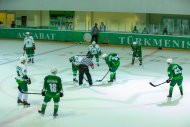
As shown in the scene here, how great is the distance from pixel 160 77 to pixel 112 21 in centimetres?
1311

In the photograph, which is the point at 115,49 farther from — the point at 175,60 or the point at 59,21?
the point at 59,21

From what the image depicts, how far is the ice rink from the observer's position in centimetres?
889

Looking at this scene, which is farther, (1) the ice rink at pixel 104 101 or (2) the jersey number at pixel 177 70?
(2) the jersey number at pixel 177 70

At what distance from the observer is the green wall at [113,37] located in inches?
930

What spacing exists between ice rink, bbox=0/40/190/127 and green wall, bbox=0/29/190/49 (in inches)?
222

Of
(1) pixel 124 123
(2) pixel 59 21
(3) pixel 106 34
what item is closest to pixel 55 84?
(1) pixel 124 123

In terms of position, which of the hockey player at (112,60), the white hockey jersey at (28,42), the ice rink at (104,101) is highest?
the white hockey jersey at (28,42)

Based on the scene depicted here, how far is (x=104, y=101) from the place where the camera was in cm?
1080

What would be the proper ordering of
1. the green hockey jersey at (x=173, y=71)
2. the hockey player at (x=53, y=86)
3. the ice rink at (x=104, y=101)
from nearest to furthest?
the hockey player at (x=53, y=86) → the ice rink at (x=104, y=101) → the green hockey jersey at (x=173, y=71)

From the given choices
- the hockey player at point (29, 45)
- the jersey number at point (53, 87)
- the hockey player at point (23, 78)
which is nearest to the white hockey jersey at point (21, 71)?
the hockey player at point (23, 78)

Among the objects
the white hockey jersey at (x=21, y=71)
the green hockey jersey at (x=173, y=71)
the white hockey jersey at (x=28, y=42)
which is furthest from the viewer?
the white hockey jersey at (x=28, y=42)

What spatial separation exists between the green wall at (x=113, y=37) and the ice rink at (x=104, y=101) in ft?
18.5

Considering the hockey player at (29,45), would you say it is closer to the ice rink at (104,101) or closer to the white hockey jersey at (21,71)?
the ice rink at (104,101)

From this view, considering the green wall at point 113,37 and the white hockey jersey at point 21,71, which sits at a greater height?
the green wall at point 113,37
